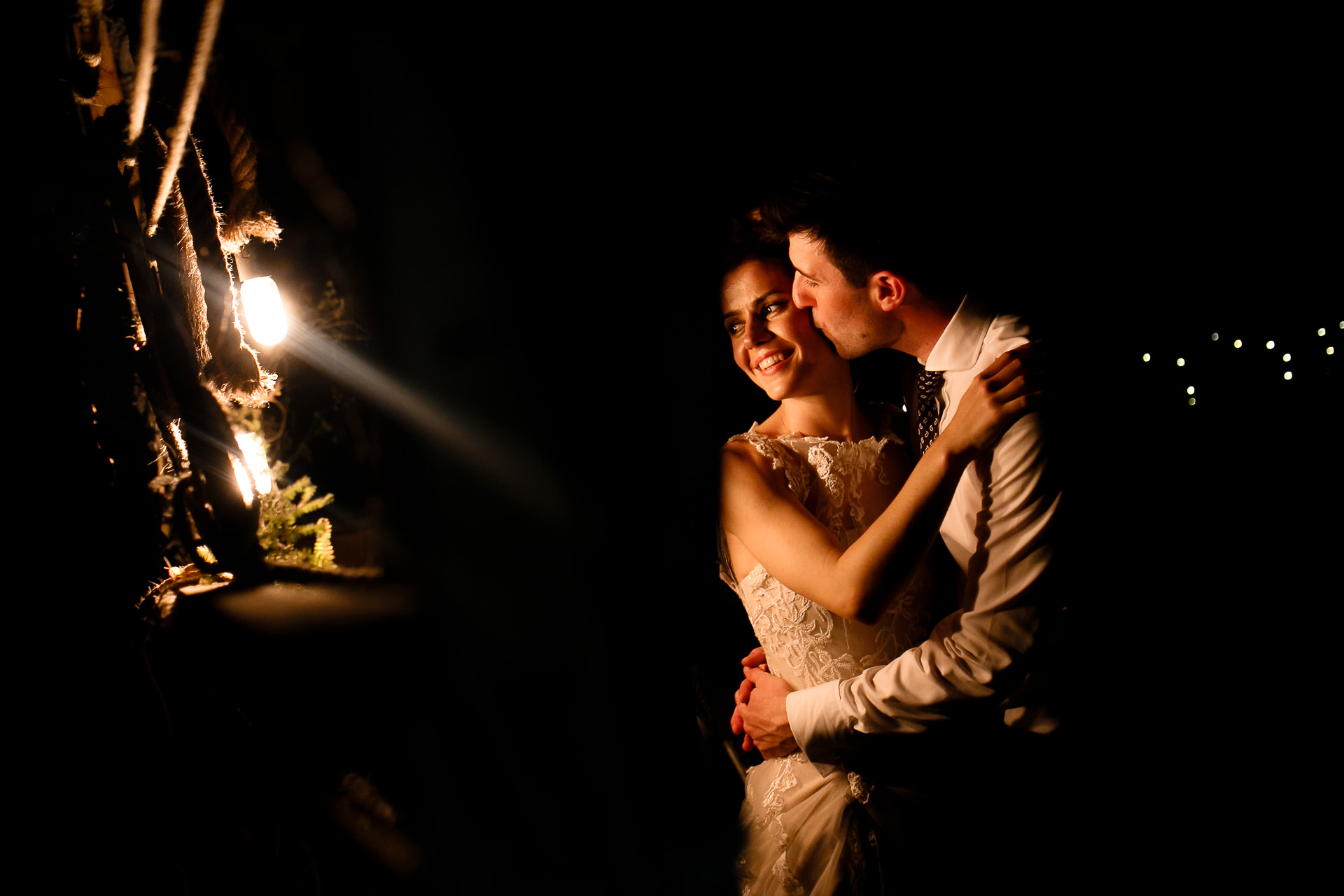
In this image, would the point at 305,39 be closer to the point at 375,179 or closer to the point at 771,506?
the point at 375,179

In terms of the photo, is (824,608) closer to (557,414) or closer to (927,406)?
(927,406)

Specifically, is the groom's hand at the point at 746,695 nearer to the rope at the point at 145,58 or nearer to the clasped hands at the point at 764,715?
the clasped hands at the point at 764,715

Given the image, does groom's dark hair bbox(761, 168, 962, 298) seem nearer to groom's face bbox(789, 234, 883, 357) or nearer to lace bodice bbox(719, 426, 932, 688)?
groom's face bbox(789, 234, 883, 357)

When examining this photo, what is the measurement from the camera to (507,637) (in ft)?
3.15

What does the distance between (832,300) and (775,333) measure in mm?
221

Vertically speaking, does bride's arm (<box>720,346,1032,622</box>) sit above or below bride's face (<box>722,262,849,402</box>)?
below

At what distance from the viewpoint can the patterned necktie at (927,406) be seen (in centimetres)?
197

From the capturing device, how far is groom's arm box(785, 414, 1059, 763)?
1.50 metres

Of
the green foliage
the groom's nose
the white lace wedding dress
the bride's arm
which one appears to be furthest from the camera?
the green foliage

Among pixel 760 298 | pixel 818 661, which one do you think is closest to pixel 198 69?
pixel 760 298

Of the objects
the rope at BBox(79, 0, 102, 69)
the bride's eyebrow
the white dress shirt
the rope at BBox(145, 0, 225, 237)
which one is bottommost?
the white dress shirt

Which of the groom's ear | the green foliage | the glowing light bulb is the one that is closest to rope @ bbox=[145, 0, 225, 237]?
the glowing light bulb

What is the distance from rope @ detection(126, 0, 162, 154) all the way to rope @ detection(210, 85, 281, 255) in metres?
0.15

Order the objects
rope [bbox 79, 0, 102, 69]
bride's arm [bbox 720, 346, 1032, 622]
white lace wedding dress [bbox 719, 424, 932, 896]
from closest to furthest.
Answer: rope [bbox 79, 0, 102, 69], bride's arm [bbox 720, 346, 1032, 622], white lace wedding dress [bbox 719, 424, 932, 896]
